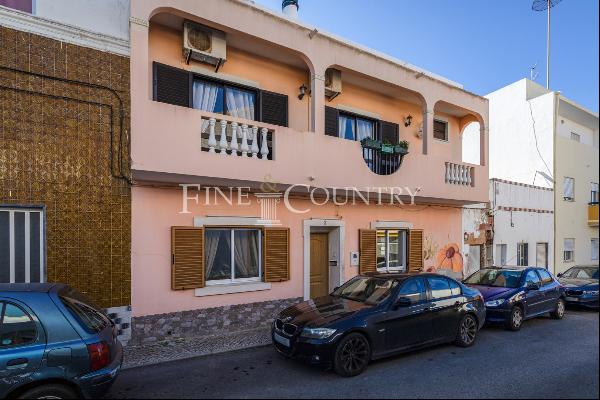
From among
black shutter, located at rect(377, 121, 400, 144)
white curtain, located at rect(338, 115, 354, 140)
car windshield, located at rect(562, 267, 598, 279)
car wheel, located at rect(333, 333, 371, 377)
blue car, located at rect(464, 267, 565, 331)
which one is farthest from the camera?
car windshield, located at rect(562, 267, 598, 279)

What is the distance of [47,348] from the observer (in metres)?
3.70

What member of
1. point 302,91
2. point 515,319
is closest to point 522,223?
point 515,319

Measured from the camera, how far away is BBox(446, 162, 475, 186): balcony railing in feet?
36.3

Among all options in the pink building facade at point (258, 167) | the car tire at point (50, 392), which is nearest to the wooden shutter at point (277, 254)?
the pink building facade at point (258, 167)

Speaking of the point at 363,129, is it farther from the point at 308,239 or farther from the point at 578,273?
the point at 578,273

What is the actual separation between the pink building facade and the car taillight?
2.79 m

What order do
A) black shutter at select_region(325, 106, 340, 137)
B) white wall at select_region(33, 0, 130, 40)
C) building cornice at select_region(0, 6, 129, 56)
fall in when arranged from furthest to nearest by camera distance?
black shutter at select_region(325, 106, 340, 137) → white wall at select_region(33, 0, 130, 40) → building cornice at select_region(0, 6, 129, 56)

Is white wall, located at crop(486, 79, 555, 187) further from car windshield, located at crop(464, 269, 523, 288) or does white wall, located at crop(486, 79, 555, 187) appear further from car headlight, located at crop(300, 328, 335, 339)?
car headlight, located at crop(300, 328, 335, 339)

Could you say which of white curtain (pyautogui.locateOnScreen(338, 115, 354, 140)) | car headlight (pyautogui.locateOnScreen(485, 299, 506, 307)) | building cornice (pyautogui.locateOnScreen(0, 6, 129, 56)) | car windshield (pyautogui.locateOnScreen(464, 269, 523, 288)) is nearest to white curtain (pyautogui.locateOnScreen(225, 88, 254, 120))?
building cornice (pyautogui.locateOnScreen(0, 6, 129, 56))

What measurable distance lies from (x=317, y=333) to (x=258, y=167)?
3523 millimetres

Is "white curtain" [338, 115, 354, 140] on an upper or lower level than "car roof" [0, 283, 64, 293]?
upper

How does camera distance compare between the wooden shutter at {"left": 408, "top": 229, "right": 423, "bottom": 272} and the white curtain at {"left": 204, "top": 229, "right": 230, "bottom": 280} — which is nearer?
the white curtain at {"left": 204, "top": 229, "right": 230, "bottom": 280}

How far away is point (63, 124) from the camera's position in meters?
6.15

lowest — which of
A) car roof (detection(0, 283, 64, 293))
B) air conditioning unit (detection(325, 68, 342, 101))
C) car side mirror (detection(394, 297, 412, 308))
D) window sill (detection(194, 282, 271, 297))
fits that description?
window sill (detection(194, 282, 271, 297))
